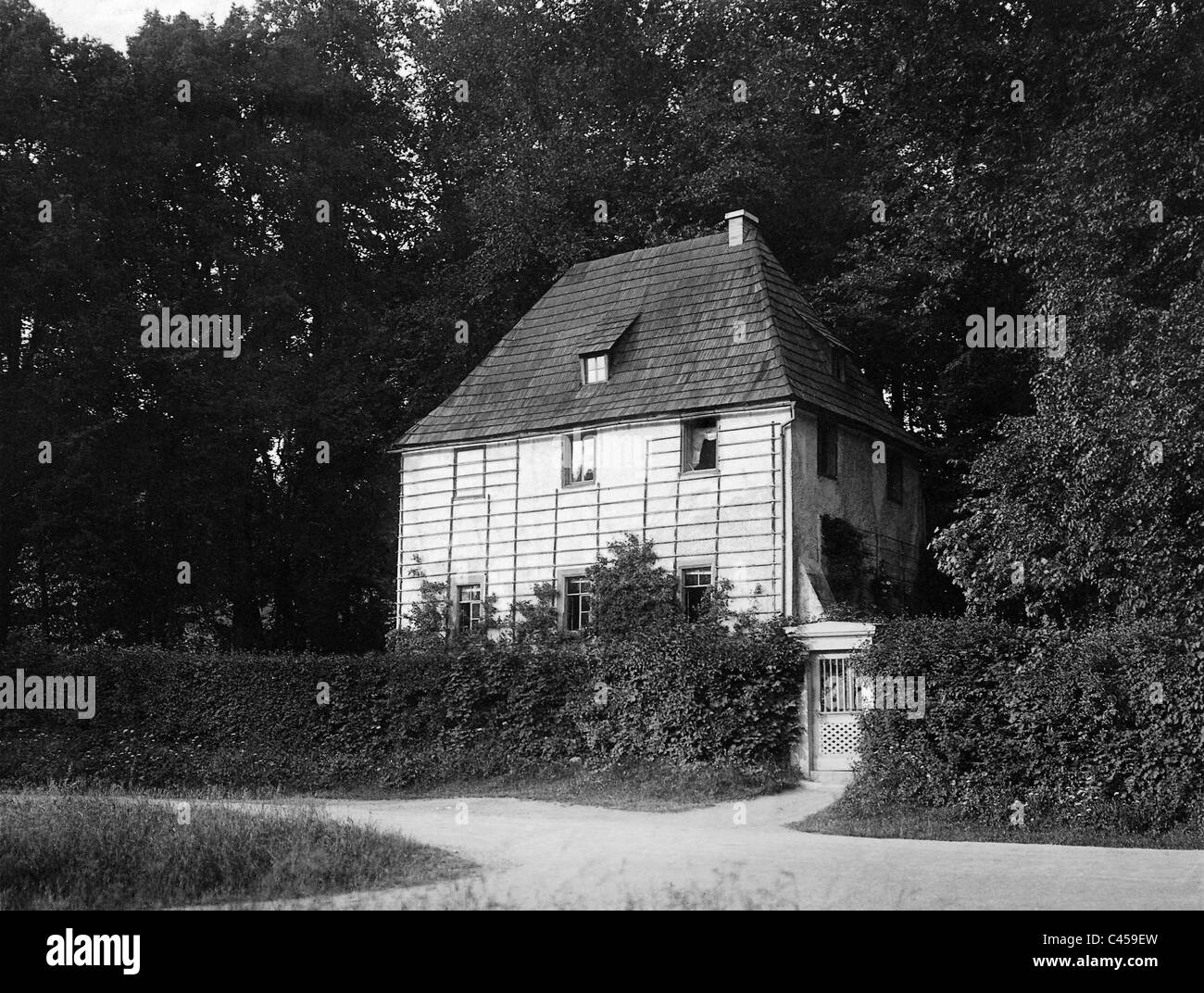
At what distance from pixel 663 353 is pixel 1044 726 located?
592 inches

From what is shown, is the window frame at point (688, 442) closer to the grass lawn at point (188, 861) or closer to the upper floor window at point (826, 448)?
the upper floor window at point (826, 448)

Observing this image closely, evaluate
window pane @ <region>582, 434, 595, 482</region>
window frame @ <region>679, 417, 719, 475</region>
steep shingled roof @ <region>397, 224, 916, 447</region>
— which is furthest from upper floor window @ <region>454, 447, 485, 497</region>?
window frame @ <region>679, 417, 719, 475</region>

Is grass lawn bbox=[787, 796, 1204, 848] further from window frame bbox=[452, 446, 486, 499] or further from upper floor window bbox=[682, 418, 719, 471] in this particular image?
window frame bbox=[452, 446, 486, 499]

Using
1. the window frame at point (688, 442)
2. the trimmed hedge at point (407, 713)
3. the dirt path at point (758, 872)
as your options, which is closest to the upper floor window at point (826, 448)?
the window frame at point (688, 442)

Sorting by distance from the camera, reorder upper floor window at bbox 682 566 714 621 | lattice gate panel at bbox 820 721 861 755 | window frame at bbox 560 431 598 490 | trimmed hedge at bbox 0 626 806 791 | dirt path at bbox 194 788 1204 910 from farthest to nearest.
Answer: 1. window frame at bbox 560 431 598 490
2. upper floor window at bbox 682 566 714 621
3. trimmed hedge at bbox 0 626 806 791
4. lattice gate panel at bbox 820 721 861 755
5. dirt path at bbox 194 788 1204 910

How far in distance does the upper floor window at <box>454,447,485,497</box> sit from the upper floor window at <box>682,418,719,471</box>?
17.6 ft

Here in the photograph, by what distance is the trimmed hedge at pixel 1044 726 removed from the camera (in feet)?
59.0

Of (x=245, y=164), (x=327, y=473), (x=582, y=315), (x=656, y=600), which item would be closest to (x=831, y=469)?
(x=656, y=600)

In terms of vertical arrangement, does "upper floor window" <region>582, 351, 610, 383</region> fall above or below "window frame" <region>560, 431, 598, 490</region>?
above

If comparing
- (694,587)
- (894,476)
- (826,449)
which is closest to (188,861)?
(694,587)

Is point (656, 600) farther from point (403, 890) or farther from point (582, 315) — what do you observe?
point (403, 890)

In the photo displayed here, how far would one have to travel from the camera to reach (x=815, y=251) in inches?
1556

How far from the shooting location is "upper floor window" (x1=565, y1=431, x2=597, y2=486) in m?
31.9

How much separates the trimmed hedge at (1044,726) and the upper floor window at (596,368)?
42.4ft
